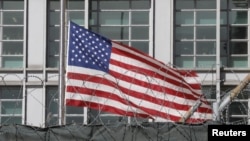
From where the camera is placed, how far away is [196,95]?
567 inches

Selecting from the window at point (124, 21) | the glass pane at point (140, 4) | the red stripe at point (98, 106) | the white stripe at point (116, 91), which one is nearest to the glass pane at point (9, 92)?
the window at point (124, 21)

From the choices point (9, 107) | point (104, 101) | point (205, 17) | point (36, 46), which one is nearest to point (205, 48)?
point (205, 17)

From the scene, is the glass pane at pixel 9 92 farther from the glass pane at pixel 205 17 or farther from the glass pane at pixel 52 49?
the glass pane at pixel 205 17

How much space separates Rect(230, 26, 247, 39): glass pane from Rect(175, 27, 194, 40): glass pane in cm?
128

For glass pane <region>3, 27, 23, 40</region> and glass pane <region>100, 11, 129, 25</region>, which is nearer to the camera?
glass pane <region>100, 11, 129, 25</region>

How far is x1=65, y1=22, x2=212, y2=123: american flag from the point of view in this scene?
13.9 m

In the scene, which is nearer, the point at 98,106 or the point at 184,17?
the point at 98,106

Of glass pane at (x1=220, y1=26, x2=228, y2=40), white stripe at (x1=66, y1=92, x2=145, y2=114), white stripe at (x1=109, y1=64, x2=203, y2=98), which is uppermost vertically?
glass pane at (x1=220, y1=26, x2=228, y2=40)

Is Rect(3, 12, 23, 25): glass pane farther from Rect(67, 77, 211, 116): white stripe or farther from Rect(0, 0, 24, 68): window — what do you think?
Rect(67, 77, 211, 116): white stripe

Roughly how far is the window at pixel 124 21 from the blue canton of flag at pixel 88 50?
744cm

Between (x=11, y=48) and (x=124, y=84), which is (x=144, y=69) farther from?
(x=11, y=48)

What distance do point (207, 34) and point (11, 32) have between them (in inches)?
247

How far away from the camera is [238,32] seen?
874 inches

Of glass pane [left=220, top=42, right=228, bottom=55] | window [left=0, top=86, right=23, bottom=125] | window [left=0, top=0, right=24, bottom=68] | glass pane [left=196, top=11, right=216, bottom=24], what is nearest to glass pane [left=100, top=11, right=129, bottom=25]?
glass pane [left=196, top=11, right=216, bottom=24]
